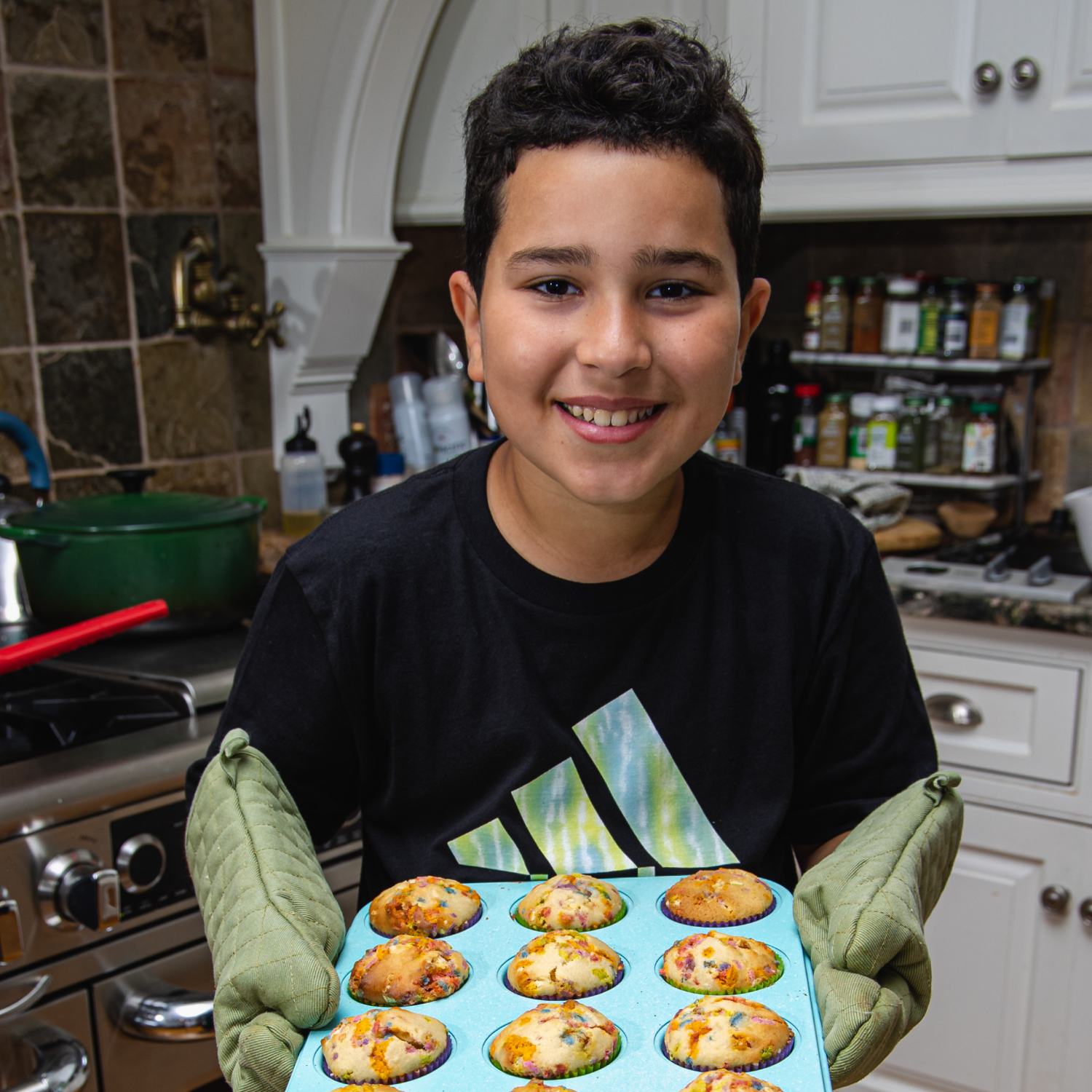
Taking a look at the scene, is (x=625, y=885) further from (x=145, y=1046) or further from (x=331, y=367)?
(x=331, y=367)

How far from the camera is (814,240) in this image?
223cm

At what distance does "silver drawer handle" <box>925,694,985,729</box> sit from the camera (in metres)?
1.62

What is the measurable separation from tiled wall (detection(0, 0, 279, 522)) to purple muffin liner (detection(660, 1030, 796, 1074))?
4.84ft

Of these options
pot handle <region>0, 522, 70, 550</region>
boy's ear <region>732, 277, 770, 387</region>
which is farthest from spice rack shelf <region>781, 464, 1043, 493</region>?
pot handle <region>0, 522, 70, 550</region>

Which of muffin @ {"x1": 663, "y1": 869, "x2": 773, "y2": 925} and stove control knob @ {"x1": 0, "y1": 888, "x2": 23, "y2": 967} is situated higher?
muffin @ {"x1": 663, "y1": 869, "x2": 773, "y2": 925}

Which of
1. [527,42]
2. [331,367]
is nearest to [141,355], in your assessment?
[331,367]

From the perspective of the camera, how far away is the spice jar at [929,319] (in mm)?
1966

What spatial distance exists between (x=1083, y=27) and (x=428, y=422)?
1255 mm

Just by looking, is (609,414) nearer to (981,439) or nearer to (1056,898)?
(1056,898)

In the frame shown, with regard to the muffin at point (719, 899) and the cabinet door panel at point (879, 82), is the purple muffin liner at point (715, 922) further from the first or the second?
the cabinet door panel at point (879, 82)

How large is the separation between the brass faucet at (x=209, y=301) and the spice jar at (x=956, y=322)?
1.13 meters

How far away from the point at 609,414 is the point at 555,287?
9 centimetres

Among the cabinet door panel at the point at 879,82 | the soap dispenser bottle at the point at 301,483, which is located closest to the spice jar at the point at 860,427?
the cabinet door panel at the point at 879,82

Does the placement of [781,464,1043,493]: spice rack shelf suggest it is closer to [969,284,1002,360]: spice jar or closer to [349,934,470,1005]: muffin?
[969,284,1002,360]: spice jar
